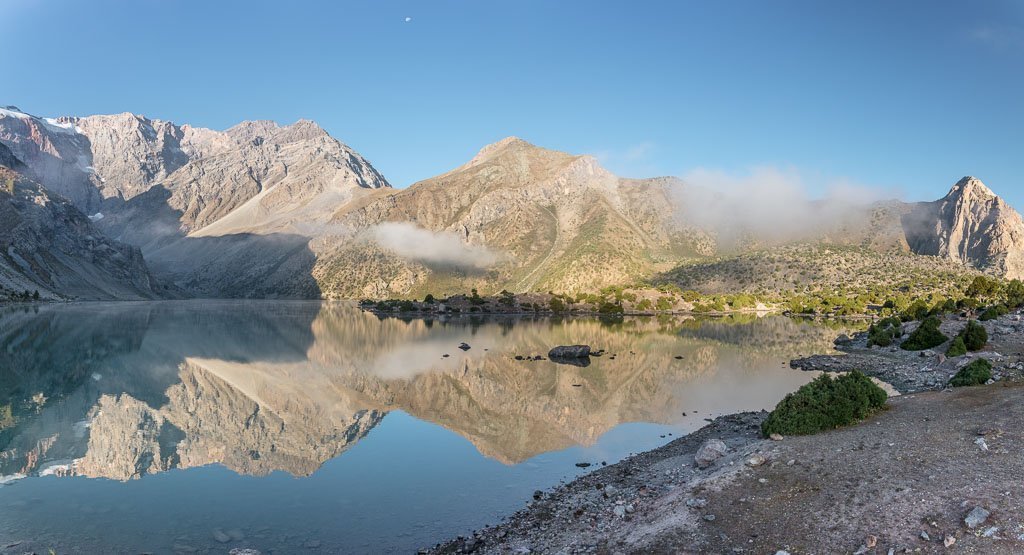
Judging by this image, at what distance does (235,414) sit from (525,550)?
89.5 ft

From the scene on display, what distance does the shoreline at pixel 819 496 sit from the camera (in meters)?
12.1

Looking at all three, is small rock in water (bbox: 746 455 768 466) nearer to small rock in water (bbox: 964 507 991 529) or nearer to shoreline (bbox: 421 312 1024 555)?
shoreline (bbox: 421 312 1024 555)

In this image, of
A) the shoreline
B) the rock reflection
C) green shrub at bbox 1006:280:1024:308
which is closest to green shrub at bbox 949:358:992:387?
the shoreline

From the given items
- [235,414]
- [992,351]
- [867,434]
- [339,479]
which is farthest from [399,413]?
[992,351]

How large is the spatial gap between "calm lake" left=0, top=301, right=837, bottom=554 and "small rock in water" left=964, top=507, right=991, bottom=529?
12729 millimetres

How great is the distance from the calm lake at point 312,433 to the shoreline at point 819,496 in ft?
10.0

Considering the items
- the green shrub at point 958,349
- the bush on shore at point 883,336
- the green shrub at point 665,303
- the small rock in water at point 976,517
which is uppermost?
the small rock in water at point 976,517

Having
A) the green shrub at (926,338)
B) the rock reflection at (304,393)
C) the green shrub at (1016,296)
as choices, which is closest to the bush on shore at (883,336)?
the green shrub at (926,338)

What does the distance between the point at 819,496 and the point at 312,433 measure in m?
26.2

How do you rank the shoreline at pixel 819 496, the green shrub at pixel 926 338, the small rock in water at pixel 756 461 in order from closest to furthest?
the shoreline at pixel 819 496, the small rock in water at pixel 756 461, the green shrub at pixel 926 338

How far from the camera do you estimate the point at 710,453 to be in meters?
21.1

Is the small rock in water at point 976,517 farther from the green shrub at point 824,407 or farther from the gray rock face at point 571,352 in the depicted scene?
the gray rock face at point 571,352

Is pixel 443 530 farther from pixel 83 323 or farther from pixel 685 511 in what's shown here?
pixel 83 323

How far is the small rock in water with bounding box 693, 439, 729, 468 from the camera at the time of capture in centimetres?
2080
